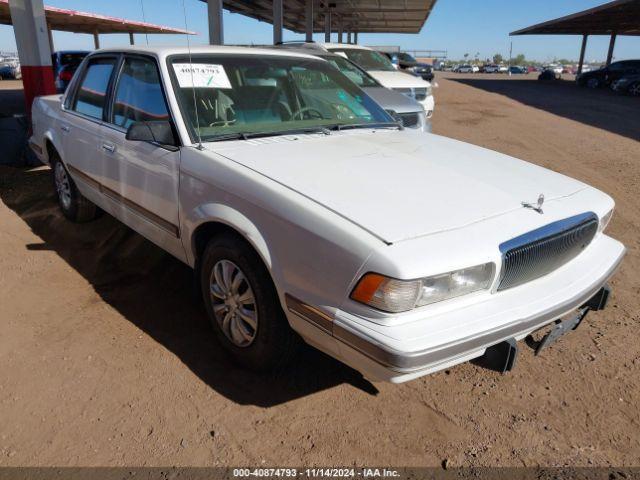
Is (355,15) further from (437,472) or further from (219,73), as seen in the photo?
(437,472)

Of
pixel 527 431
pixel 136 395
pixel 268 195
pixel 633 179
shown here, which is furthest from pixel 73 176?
pixel 633 179

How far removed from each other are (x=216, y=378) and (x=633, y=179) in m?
6.98

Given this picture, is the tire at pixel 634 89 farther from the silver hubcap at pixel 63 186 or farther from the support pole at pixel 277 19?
the silver hubcap at pixel 63 186

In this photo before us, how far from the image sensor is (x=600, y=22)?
3147cm

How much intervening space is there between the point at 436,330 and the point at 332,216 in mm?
622

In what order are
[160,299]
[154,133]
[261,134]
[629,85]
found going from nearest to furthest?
[154,133] < [261,134] < [160,299] < [629,85]

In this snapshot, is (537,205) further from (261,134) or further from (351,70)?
(351,70)

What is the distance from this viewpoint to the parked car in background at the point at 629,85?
74.7 ft

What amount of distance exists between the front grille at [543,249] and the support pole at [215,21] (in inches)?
464

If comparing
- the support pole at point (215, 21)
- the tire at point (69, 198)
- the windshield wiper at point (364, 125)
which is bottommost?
the tire at point (69, 198)

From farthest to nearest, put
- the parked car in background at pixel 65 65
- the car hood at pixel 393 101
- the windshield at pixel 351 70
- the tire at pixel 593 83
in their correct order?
1. the tire at pixel 593 83
2. the parked car in background at pixel 65 65
3. the windshield at pixel 351 70
4. the car hood at pixel 393 101

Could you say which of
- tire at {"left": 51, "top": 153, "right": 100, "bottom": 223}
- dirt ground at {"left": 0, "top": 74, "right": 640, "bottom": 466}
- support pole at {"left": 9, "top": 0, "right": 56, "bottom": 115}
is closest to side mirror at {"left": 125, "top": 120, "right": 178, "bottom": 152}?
dirt ground at {"left": 0, "top": 74, "right": 640, "bottom": 466}

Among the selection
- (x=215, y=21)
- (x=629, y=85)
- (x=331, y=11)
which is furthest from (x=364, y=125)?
(x=629, y=85)

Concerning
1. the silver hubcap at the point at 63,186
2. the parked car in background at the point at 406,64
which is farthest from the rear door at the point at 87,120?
the parked car in background at the point at 406,64
